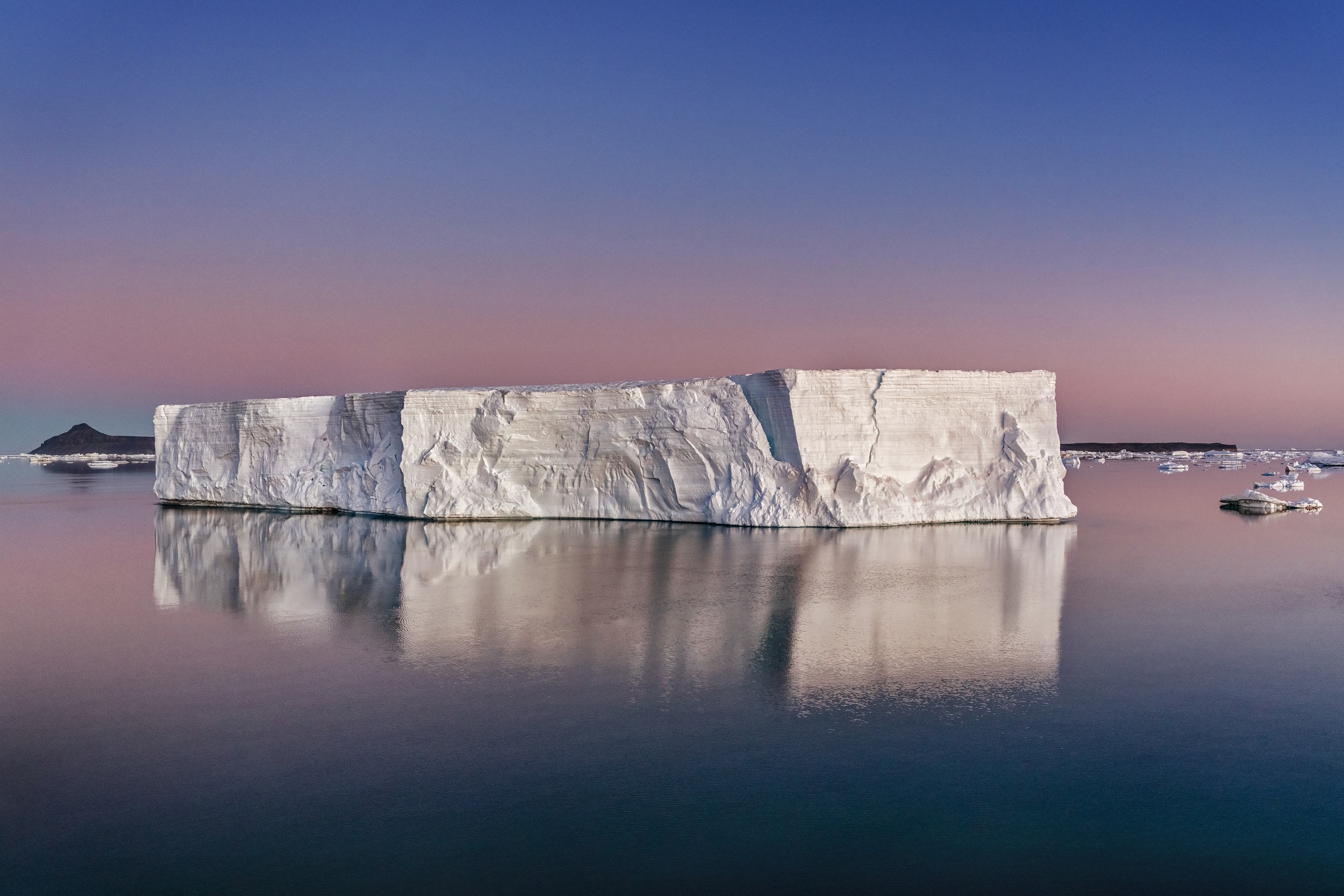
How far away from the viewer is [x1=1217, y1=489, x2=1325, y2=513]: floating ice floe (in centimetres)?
2395

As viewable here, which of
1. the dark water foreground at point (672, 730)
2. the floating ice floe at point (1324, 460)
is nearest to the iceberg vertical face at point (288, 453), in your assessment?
the dark water foreground at point (672, 730)

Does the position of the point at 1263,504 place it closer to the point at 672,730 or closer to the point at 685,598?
the point at 685,598

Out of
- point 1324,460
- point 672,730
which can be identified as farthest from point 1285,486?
point 1324,460

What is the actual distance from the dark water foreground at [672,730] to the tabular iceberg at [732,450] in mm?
5259

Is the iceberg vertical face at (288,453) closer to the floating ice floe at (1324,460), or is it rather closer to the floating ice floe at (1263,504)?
the floating ice floe at (1263,504)

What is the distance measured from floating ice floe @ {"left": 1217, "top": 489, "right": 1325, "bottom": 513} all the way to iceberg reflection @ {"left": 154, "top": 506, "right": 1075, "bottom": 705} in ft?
31.5

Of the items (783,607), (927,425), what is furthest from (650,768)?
(927,425)

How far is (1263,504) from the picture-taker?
2414 centimetres

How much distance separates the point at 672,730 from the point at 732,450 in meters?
12.4

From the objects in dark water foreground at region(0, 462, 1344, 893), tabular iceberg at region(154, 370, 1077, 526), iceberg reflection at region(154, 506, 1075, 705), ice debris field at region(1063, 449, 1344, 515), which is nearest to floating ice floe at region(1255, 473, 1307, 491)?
ice debris field at region(1063, 449, 1344, 515)

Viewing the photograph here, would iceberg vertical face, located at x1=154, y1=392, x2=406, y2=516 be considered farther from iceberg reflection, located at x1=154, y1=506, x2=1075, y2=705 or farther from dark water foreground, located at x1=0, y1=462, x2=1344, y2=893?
dark water foreground, located at x1=0, y1=462, x2=1344, y2=893

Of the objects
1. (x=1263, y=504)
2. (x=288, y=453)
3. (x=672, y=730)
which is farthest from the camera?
(x=1263, y=504)

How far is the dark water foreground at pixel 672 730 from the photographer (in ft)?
15.1

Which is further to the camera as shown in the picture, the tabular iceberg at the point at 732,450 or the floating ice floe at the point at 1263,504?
the floating ice floe at the point at 1263,504
